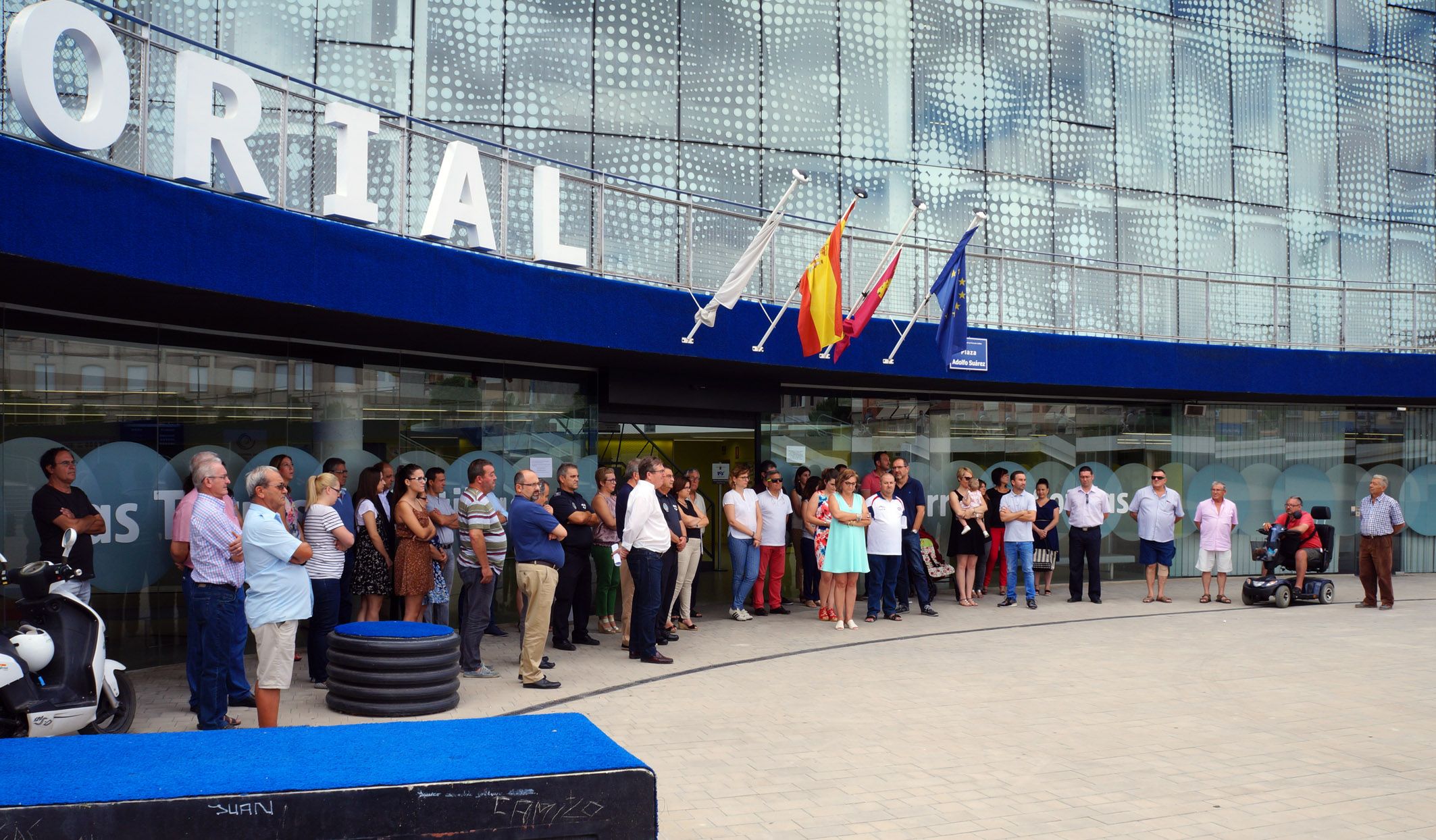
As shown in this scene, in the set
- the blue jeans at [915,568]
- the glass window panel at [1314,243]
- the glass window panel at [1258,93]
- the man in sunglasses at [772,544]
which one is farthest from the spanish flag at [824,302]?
the glass window panel at [1314,243]

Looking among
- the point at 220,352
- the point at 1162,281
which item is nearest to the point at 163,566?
the point at 220,352

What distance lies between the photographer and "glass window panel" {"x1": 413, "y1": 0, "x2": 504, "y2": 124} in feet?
57.9

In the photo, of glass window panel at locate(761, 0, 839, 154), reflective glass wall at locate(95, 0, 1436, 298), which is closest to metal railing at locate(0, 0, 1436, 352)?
reflective glass wall at locate(95, 0, 1436, 298)

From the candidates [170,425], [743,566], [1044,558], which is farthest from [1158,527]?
[170,425]

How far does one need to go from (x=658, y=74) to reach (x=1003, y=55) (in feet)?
22.3

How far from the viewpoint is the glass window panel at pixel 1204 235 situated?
22.8 m

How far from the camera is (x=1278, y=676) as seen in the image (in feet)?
35.6

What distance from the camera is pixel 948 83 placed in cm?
2094

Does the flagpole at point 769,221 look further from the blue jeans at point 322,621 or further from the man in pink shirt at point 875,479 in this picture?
the blue jeans at point 322,621

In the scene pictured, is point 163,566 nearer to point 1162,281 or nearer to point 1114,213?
point 1162,281

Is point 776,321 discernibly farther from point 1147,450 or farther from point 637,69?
point 1147,450

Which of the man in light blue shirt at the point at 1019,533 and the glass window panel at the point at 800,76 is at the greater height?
the glass window panel at the point at 800,76

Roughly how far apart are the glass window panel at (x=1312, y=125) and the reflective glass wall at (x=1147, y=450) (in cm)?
415

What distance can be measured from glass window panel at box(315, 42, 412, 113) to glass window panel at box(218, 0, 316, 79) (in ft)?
0.76
